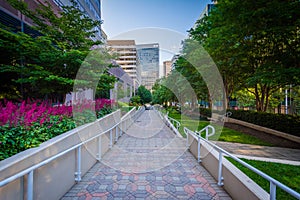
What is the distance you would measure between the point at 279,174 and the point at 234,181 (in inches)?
68.6

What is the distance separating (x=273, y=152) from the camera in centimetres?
599

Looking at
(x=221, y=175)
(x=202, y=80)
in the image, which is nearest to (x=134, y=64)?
(x=202, y=80)

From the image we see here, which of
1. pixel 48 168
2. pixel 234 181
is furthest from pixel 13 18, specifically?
pixel 234 181

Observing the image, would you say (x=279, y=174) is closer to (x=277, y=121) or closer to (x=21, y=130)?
(x=21, y=130)

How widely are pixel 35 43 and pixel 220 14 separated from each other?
6.84m

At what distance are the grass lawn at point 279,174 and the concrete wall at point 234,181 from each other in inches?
25.0

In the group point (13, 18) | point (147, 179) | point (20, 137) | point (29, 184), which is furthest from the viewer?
point (13, 18)

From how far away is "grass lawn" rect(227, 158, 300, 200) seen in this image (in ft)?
10.1

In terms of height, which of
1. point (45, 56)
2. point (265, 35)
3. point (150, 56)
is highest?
point (150, 56)

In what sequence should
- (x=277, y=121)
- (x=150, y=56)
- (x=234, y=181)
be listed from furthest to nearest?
(x=150, y=56), (x=277, y=121), (x=234, y=181)

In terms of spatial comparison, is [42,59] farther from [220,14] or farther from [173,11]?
[173,11]

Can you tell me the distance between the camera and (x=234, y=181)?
9.39ft

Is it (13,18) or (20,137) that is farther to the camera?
(13,18)

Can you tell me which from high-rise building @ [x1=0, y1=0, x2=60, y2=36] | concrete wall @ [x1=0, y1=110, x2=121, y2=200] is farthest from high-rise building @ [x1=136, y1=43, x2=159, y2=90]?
concrete wall @ [x1=0, y1=110, x2=121, y2=200]
